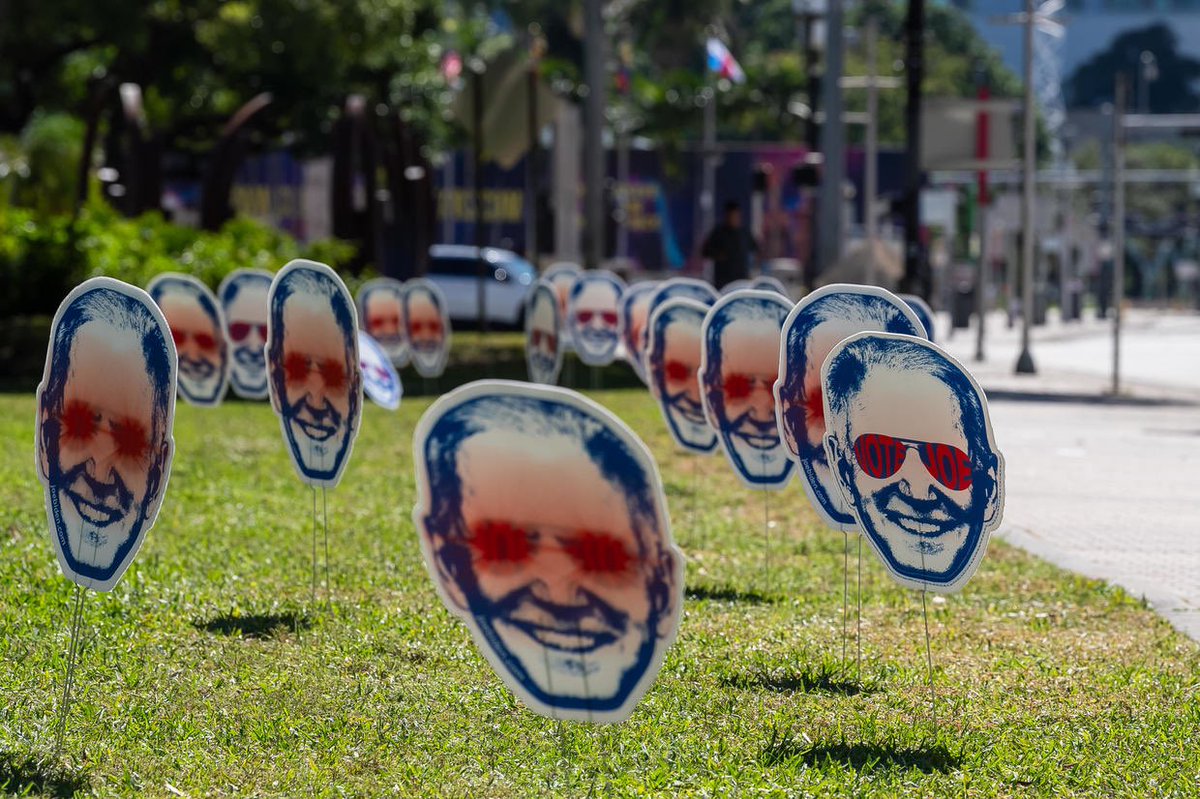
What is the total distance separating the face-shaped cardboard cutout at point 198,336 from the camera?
12.6 meters

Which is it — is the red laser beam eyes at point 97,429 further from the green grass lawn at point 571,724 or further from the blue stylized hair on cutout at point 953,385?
the blue stylized hair on cutout at point 953,385

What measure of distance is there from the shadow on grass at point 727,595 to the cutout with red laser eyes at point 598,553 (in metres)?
4.36

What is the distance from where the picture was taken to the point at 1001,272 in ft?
300

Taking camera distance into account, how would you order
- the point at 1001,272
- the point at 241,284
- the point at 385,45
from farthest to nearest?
the point at 1001,272
the point at 385,45
the point at 241,284

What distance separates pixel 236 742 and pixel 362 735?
35 cm

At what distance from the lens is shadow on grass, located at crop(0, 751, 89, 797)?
18.5 feet

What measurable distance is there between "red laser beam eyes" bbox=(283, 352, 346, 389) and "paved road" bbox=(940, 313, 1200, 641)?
3.25m

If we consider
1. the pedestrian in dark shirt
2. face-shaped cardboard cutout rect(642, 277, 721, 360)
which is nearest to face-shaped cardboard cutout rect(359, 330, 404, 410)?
face-shaped cardboard cutout rect(642, 277, 721, 360)

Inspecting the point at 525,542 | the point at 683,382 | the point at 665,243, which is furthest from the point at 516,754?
the point at 665,243

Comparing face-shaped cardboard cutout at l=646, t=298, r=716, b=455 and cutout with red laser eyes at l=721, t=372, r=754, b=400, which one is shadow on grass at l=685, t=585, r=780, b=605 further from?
face-shaped cardboard cutout at l=646, t=298, r=716, b=455

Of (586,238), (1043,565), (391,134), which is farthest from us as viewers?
(391,134)

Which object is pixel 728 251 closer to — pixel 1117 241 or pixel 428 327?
pixel 1117 241

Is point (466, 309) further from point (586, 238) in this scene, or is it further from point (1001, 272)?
point (1001, 272)

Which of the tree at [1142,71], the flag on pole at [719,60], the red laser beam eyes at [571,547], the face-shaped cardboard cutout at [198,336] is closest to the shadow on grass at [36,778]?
the red laser beam eyes at [571,547]
